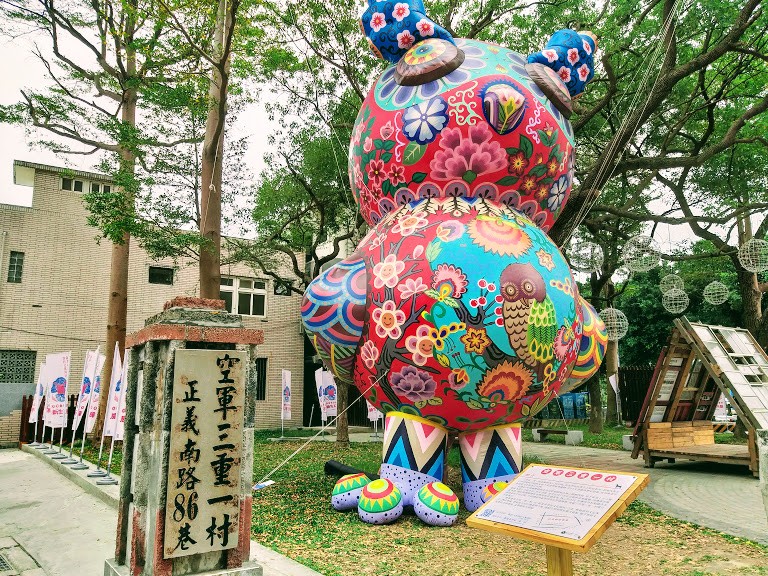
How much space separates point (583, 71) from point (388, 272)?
9.94 feet

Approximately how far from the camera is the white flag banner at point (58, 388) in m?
10.3

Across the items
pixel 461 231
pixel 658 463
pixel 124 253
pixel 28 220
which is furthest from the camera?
pixel 28 220

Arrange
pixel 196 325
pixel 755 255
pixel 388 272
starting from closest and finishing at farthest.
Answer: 1. pixel 196 325
2. pixel 388 272
3. pixel 755 255

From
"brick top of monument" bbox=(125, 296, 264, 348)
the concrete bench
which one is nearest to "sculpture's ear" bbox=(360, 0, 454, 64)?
"brick top of monument" bbox=(125, 296, 264, 348)

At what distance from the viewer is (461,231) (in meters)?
4.95

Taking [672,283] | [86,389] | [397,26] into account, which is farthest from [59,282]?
[672,283]

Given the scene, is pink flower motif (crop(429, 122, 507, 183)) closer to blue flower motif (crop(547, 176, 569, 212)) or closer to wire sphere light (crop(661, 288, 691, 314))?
blue flower motif (crop(547, 176, 569, 212))

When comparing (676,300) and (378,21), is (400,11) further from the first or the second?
(676,300)

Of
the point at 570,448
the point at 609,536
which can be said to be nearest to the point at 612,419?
the point at 570,448

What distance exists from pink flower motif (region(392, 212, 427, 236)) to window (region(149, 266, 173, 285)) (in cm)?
1299

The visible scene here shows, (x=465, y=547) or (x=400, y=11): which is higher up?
(x=400, y=11)

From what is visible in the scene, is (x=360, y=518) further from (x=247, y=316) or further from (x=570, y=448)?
(x=247, y=316)

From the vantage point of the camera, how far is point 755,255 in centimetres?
803

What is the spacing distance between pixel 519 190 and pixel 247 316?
13.9 m
